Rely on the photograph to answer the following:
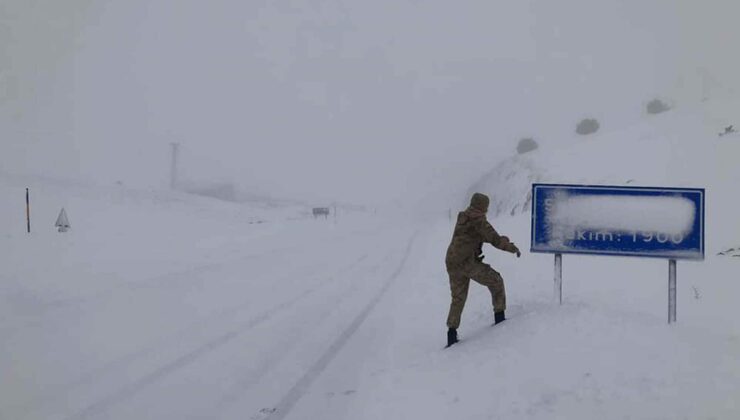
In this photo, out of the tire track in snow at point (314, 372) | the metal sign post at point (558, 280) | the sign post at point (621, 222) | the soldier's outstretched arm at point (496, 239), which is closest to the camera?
the tire track in snow at point (314, 372)

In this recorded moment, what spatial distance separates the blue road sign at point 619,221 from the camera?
6.02m

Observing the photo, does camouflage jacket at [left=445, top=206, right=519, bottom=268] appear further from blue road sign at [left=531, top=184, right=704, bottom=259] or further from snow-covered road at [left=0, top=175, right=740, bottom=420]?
snow-covered road at [left=0, top=175, right=740, bottom=420]

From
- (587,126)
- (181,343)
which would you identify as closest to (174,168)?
(587,126)

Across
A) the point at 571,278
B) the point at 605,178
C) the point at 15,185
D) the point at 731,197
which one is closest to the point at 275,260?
the point at 571,278

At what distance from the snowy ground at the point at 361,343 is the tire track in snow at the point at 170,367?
25 millimetres

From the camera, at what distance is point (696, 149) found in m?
23.4

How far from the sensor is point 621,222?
6.41 m

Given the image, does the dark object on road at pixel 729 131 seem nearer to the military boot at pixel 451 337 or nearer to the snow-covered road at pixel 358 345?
the snow-covered road at pixel 358 345

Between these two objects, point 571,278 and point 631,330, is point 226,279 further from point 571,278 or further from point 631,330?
point 631,330

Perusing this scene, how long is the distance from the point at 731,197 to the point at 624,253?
10.6 metres

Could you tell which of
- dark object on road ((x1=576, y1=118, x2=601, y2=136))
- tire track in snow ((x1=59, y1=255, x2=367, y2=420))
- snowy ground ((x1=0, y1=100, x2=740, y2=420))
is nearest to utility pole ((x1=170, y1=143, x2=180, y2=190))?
dark object on road ((x1=576, y1=118, x2=601, y2=136))

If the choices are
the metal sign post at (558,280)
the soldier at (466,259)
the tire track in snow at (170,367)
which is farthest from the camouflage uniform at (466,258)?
the tire track in snow at (170,367)

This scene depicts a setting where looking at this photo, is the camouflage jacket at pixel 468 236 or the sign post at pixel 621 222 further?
the camouflage jacket at pixel 468 236

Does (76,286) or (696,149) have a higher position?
(696,149)
